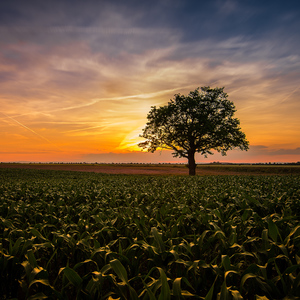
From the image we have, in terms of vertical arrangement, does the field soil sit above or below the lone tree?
below

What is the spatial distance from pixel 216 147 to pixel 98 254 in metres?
32.4

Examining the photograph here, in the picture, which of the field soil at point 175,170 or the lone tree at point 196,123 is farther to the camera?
the field soil at point 175,170

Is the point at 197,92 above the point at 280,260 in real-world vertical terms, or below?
above

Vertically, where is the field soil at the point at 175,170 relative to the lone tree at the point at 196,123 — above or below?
below

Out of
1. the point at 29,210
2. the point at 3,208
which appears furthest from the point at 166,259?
the point at 3,208

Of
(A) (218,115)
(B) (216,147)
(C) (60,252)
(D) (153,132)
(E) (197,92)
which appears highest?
(E) (197,92)

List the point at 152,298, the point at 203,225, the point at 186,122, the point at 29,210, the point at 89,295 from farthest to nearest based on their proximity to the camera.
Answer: the point at 186,122 → the point at 29,210 → the point at 203,225 → the point at 89,295 → the point at 152,298

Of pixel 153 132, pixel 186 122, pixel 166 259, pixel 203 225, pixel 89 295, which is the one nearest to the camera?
pixel 89 295

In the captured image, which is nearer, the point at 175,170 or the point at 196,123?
the point at 196,123

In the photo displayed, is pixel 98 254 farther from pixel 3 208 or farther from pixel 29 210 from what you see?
pixel 3 208

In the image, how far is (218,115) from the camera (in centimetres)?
3266

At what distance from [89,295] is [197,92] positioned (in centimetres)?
3475

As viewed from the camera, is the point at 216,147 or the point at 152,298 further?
the point at 216,147

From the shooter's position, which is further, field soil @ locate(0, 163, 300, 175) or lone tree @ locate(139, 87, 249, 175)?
field soil @ locate(0, 163, 300, 175)
